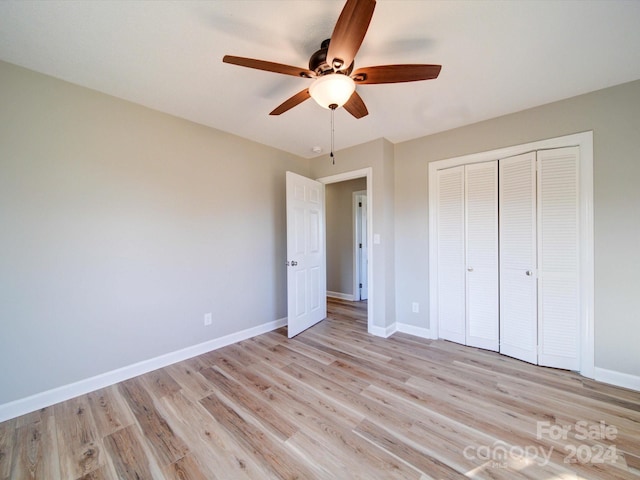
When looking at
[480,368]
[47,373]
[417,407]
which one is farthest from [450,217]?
[47,373]

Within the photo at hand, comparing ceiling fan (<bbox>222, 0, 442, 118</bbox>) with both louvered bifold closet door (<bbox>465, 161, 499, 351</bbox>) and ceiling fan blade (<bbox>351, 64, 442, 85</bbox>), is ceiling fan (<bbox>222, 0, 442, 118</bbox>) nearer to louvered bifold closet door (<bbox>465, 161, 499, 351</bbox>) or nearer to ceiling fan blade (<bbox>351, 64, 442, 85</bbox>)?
ceiling fan blade (<bbox>351, 64, 442, 85</bbox>)

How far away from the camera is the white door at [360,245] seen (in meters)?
4.83

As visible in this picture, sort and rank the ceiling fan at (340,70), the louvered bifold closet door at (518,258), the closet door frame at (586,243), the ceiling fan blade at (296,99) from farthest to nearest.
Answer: the louvered bifold closet door at (518,258) < the closet door frame at (586,243) < the ceiling fan blade at (296,99) < the ceiling fan at (340,70)

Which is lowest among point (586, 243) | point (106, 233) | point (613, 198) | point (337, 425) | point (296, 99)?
point (337, 425)

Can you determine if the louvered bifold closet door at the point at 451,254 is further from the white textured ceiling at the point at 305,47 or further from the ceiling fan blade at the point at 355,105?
the ceiling fan blade at the point at 355,105

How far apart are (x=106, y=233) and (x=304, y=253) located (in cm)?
203

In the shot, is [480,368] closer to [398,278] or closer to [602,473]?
[602,473]

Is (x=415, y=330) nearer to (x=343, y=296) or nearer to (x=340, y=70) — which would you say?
(x=343, y=296)

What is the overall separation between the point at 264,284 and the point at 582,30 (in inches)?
137

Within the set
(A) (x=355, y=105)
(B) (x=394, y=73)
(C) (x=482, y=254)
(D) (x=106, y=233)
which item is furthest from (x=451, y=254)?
(D) (x=106, y=233)

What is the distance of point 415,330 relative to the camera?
10.2 feet

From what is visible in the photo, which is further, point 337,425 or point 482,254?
point 482,254

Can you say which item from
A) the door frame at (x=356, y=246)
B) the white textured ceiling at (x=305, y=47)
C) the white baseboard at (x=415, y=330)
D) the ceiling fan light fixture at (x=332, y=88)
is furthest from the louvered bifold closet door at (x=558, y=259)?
the door frame at (x=356, y=246)

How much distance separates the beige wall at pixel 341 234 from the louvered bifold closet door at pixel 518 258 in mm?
2590
